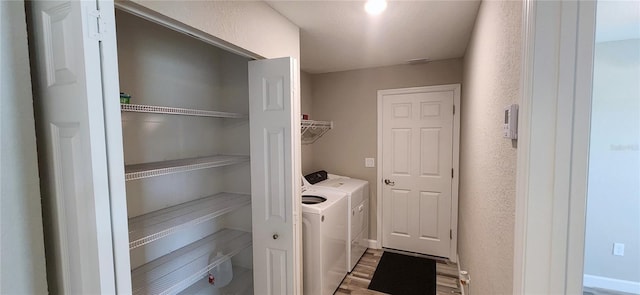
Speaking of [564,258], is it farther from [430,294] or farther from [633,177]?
[430,294]

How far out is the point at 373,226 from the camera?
3.37 metres

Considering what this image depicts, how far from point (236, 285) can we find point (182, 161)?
1051 millimetres

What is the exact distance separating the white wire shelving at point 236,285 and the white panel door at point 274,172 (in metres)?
0.30

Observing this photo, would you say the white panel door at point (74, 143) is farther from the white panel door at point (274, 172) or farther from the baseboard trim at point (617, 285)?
the baseboard trim at point (617, 285)

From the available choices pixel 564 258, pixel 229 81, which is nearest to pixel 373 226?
pixel 229 81

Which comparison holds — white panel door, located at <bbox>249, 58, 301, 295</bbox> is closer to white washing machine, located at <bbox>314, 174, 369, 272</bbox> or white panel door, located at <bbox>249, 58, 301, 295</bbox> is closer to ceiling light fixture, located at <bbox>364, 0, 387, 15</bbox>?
ceiling light fixture, located at <bbox>364, 0, 387, 15</bbox>

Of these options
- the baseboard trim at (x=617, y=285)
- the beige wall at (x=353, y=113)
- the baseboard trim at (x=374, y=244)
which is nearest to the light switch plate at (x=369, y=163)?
the beige wall at (x=353, y=113)

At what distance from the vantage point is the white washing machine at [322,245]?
2102mm

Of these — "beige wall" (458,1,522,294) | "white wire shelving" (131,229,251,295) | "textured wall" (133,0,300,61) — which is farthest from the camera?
"white wire shelving" (131,229,251,295)

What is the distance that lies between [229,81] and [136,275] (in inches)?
55.4

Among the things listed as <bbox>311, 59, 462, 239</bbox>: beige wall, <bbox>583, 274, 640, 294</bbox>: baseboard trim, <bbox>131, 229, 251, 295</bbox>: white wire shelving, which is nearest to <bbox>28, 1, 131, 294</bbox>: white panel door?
<bbox>131, 229, 251, 295</bbox>: white wire shelving

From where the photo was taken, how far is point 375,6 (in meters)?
1.62

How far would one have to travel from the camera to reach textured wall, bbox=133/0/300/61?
1128 millimetres

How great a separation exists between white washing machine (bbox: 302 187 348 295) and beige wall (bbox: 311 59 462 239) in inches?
38.9
